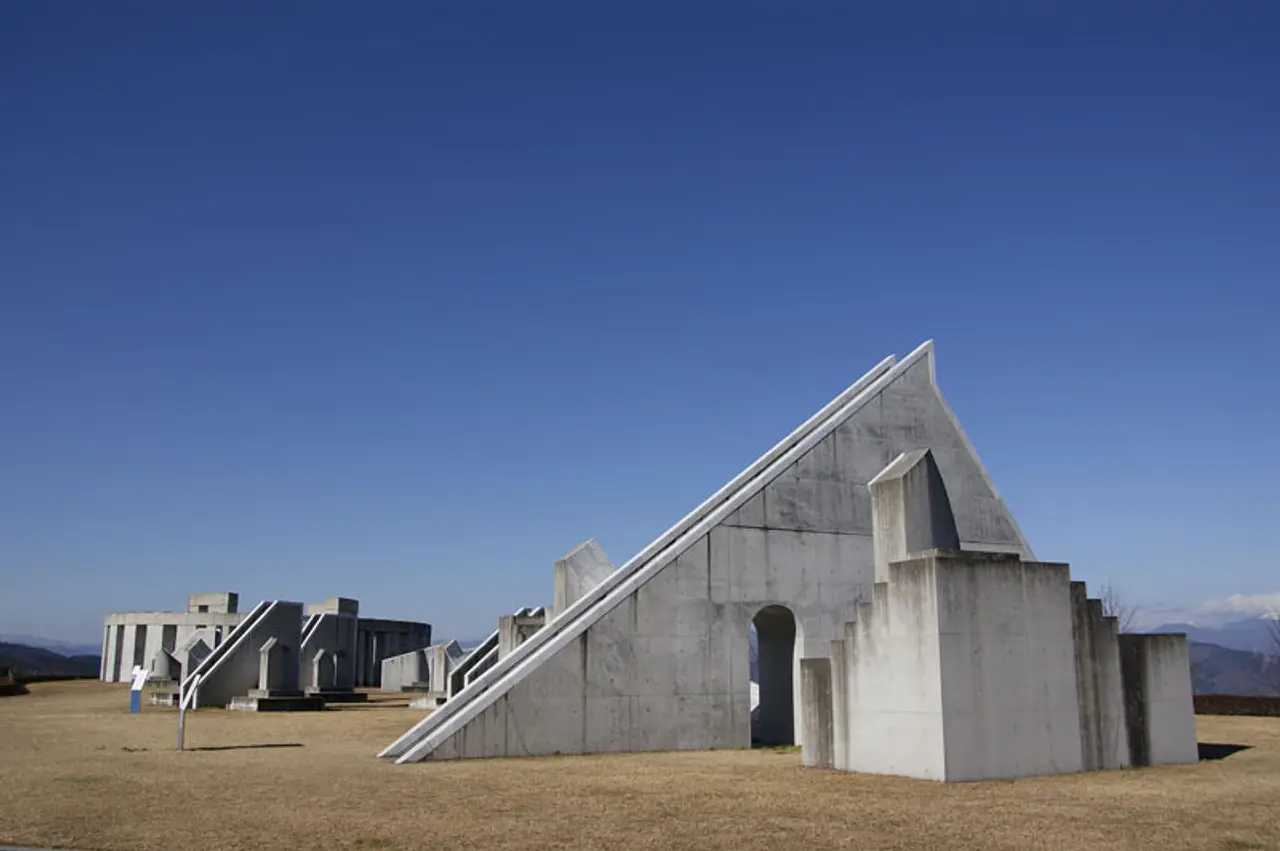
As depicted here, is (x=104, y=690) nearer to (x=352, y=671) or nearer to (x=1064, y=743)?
(x=352, y=671)

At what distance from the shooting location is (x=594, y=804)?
13.2 metres

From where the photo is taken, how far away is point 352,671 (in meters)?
51.3

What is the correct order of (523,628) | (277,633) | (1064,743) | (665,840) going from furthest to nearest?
1. (277,633)
2. (523,628)
3. (1064,743)
4. (665,840)

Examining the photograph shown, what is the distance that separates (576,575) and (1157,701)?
14.5 meters

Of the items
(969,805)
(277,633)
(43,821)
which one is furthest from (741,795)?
(277,633)

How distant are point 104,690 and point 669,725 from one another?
135 feet

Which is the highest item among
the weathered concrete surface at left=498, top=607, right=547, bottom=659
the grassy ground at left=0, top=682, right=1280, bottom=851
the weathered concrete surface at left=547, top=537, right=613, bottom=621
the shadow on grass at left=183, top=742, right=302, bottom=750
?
the weathered concrete surface at left=547, top=537, right=613, bottom=621

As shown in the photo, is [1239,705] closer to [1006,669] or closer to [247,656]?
[1006,669]

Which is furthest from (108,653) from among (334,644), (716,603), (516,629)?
(716,603)

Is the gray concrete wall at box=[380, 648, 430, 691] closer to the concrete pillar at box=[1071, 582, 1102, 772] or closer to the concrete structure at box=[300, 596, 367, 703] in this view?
the concrete structure at box=[300, 596, 367, 703]

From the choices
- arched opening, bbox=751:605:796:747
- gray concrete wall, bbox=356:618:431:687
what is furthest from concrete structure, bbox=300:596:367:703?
arched opening, bbox=751:605:796:747

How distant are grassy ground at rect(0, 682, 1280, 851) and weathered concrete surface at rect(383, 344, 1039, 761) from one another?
2.78 feet

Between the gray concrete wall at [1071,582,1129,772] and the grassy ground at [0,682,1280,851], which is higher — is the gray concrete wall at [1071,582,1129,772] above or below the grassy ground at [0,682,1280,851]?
above

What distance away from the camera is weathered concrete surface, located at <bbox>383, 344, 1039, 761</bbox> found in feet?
63.6
